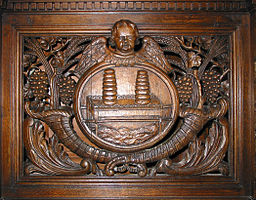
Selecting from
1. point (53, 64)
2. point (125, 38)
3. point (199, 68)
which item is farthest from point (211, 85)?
point (53, 64)

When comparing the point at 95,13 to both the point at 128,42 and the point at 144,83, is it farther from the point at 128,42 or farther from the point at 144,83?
the point at 144,83

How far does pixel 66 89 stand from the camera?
102cm

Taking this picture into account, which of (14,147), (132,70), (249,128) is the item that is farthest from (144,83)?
(14,147)

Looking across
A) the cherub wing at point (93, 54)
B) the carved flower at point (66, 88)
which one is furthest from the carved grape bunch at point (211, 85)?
the carved flower at point (66, 88)

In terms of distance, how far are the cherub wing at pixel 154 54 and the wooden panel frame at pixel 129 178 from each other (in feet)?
0.14

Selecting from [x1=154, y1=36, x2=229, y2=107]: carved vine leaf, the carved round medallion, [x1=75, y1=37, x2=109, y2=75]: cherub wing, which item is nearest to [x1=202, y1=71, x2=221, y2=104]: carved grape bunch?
[x1=154, y1=36, x2=229, y2=107]: carved vine leaf

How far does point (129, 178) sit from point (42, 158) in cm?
31

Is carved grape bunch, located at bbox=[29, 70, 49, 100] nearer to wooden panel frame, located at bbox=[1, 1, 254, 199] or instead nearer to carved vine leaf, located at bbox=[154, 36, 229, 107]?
wooden panel frame, located at bbox=[1, 1, 254, 199]

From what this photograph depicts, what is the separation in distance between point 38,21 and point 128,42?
1.07 ft

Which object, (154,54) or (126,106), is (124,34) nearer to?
(154,54)

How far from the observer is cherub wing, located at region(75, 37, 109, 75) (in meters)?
1.01

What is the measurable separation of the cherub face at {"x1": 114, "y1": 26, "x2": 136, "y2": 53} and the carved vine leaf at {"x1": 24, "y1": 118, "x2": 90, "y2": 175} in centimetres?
40

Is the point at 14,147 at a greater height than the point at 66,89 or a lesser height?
lesser

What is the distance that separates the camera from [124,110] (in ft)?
3.28
